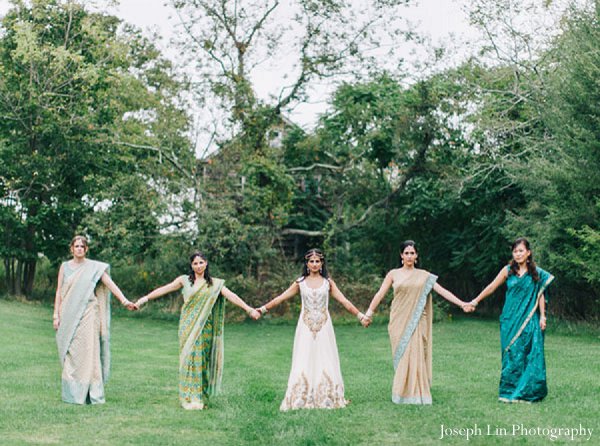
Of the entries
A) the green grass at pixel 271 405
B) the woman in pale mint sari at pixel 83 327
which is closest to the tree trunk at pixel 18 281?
the green grass at pixel 271 405

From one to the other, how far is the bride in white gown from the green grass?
30cm

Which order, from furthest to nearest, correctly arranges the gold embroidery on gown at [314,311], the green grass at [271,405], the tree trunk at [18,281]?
the tree trunk at [18,281]
the gold embroidery on gown at [314,311]
the green grass at [271,405]

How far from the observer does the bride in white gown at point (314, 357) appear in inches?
359

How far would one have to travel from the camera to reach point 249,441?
7.58 meters

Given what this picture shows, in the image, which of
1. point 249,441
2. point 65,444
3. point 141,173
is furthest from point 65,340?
point 141,173

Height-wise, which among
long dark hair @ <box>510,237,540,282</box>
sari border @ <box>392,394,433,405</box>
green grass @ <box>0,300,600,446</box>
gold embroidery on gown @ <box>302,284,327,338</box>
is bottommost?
green grass @ <box>0,300,600,446</box>

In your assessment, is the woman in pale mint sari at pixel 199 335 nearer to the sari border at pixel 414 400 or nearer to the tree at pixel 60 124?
the sari border at pixel 414 400

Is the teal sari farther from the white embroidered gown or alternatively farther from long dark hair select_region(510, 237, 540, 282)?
the white embroidered gown

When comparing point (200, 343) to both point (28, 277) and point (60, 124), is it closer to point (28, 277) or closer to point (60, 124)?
point (60, 124)

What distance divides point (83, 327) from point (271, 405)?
96.4 inches

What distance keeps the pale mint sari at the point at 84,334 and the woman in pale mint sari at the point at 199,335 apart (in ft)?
2.48

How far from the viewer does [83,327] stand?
9734 millimetres

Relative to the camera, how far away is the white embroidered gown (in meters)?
9.10

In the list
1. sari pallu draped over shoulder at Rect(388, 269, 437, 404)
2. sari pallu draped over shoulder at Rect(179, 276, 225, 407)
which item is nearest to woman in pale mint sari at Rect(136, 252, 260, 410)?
sari pallu draped over shoulder at Rect(179, 276, 225, 407)
